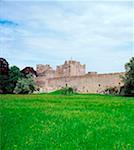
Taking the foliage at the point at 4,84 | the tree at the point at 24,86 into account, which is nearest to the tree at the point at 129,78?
the tree at the point at 24,86

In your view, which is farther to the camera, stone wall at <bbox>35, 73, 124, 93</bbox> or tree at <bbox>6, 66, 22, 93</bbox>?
stone wall at <bbox>35, 73, 124, 93</bbox>

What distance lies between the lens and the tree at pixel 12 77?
6306 cm

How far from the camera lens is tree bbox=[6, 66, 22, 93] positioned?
63.1 meters

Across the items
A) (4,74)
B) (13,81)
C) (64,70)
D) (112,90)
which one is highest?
(64,70)

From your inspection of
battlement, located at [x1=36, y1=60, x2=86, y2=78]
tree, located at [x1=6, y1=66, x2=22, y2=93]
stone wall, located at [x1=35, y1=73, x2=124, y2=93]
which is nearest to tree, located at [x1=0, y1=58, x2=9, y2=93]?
tree, located at [x1=6, y1=66, x2=22, y2=93]

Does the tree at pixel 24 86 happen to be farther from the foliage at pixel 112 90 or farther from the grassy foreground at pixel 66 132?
the grassy foreground at pixel 66 132

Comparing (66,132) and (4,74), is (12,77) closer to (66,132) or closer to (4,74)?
(4,74)

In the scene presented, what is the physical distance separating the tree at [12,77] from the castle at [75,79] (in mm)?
10532

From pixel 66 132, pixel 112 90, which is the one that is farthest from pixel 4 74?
pixel 66 132

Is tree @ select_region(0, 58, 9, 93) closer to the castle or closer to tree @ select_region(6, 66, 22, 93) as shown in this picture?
tree @ select_region(6, 66, 22, 93)

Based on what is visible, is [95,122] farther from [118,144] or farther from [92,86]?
[92,86]

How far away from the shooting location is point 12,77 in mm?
63844

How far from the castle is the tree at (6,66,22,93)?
1053 centimetres

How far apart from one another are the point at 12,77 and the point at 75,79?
12.0 metres
